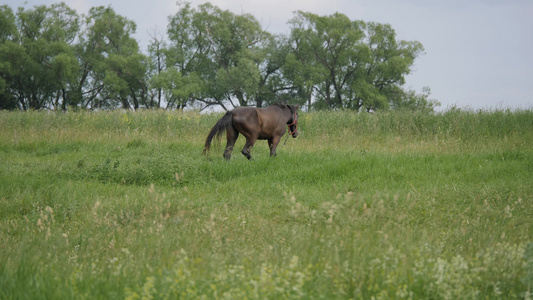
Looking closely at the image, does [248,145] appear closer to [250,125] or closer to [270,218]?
[250,125]

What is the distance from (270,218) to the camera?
685 centimetres

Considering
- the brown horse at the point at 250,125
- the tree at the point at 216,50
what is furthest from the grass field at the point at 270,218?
the tree at the point at 216,50

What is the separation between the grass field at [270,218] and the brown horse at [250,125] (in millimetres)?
560

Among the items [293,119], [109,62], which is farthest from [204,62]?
[293,119]

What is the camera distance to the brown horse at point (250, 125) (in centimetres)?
1134

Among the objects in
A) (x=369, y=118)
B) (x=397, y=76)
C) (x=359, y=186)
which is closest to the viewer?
(x=359, y=186)

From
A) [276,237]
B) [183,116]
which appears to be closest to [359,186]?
[276,237]

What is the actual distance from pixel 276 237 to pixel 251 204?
228 centimetres

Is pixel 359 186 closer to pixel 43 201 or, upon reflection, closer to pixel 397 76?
pixel 43 201

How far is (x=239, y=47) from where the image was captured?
182 ft

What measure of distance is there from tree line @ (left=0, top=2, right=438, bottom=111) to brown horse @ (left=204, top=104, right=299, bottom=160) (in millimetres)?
38447

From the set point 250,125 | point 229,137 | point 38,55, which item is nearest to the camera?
point 250,125

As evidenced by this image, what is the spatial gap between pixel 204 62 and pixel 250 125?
47.6 m

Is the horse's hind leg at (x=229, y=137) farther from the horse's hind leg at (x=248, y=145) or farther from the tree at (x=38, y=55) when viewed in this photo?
the tree at (x=38, y=55)
